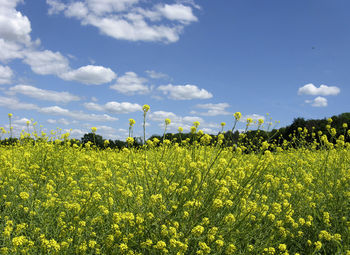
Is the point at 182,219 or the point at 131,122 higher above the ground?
the point at 131,122

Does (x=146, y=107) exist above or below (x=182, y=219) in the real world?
above

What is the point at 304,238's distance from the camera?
3957mm

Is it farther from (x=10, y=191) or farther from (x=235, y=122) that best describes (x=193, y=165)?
(x=10, y=191)

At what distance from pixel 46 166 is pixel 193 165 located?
16.2ft

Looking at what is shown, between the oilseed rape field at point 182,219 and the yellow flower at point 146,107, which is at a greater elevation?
the yellow flower at point 146,107

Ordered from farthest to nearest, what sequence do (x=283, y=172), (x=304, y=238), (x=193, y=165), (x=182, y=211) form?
1. (x=283, y=172)
2. (x=304, y=238)
3. (x=182, y=211)
4. (x=193, y=165)

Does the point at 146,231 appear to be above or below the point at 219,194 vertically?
below

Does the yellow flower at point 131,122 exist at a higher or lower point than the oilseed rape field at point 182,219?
higher

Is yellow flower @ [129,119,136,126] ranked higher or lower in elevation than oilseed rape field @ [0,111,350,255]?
higher

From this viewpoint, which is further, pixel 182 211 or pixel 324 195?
pixel 324 195

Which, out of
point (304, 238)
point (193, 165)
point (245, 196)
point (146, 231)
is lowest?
point (304, 238)

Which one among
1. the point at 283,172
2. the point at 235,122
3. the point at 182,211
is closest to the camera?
the point at 235,122

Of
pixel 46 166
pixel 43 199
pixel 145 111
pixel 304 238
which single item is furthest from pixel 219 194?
pixel 46 166

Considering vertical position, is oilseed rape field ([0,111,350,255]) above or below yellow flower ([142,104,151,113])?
below
